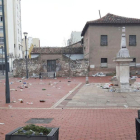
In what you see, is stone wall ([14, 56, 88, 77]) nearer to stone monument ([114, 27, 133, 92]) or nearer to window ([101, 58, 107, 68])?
window ([101, 58, 107, 68])

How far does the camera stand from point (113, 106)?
27.6 ft

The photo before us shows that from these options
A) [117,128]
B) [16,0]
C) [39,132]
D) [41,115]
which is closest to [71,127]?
[117,128]

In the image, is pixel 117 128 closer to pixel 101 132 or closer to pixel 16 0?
pixel 101 132

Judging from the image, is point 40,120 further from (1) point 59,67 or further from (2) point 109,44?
(2) point 109,44

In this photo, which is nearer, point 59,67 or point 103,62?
point 103,62

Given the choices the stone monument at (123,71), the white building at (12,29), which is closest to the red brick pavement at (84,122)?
the stone monument at (123,71)

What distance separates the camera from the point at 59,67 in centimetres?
2989

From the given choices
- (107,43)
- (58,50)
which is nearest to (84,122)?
(107,43)

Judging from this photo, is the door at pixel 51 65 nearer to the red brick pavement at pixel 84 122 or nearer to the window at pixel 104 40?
the window at pixel 104 40

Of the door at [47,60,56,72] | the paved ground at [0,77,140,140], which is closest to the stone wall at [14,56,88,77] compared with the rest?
the door at [47,60,56,72]

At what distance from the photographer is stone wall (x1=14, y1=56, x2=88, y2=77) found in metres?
29.2

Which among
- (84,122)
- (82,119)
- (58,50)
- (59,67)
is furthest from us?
(58,50)

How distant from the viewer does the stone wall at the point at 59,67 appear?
2925 cm

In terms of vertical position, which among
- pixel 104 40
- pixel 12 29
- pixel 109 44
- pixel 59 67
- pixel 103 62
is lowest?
pixel 59 67
